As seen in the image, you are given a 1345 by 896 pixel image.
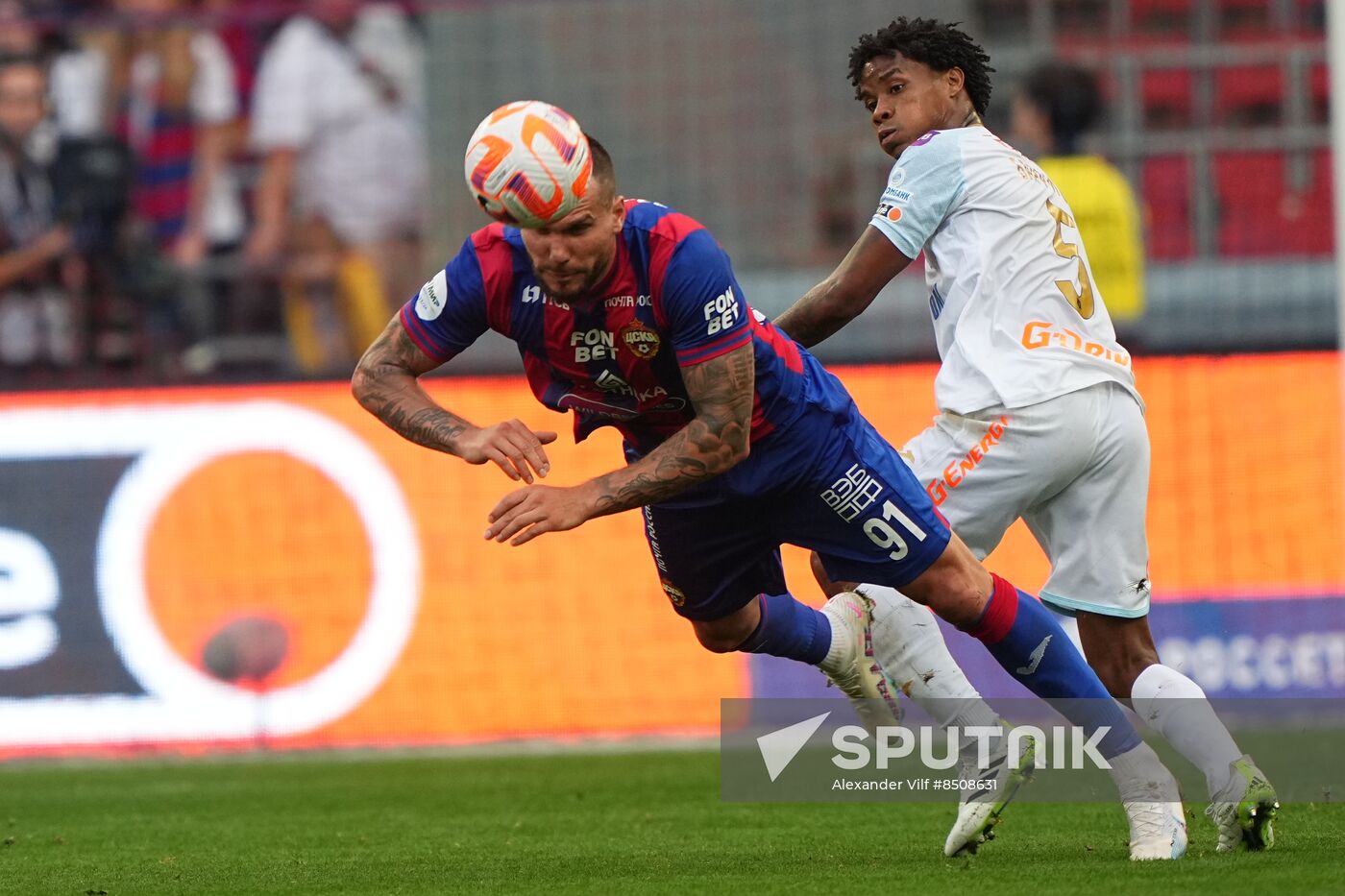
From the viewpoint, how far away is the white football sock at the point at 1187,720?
563cm

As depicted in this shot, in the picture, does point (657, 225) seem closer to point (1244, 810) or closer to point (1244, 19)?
point (1244, 810)

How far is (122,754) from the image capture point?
10578mm

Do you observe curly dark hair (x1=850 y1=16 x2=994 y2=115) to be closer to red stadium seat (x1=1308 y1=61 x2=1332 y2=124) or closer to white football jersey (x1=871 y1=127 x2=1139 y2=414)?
white football jersey (x1=871 y1=127 x2=1139 y2=414)

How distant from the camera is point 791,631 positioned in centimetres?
632

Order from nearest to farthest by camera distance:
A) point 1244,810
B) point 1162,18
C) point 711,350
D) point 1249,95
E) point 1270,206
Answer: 1. point 711,350
2. point 1244,810
3. point 1270,206
4. point 1249,95
5. point 1162,18

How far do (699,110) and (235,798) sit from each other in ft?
15.9

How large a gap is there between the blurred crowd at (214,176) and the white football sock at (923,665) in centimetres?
569

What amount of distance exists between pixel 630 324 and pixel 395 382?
70 centimetres

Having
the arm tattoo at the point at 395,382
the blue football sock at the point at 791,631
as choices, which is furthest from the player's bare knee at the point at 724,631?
the arm tattoo at the point at 395,382

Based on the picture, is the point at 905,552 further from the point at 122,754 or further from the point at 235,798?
the point at 122,754

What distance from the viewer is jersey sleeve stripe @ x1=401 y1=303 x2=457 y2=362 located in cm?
555

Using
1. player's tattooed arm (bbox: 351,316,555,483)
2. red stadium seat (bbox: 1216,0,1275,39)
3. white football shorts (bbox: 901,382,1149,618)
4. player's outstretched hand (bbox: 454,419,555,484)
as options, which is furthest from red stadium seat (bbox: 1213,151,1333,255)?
player's outstretched hand (bbox: 454,419,555,484)

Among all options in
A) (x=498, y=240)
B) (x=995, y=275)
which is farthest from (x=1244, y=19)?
(x=498, y=240)

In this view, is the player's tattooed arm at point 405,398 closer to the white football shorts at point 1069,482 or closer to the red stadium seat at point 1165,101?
the white football shorts at point 1069,482
